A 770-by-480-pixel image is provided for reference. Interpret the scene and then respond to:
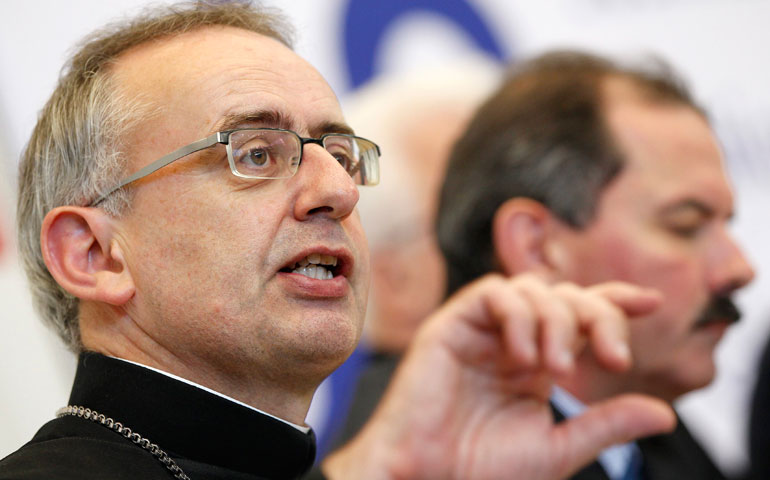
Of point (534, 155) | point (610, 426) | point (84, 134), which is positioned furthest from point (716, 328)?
point (84, 134)

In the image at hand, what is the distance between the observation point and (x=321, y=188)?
1.54 m

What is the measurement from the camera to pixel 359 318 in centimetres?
161

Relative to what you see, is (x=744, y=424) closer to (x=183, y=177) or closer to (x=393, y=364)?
(x=393, y=364)

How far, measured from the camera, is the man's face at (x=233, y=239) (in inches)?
58.5

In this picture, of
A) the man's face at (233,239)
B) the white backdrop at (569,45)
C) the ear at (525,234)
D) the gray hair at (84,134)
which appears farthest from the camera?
the white backdrop at (569,45)

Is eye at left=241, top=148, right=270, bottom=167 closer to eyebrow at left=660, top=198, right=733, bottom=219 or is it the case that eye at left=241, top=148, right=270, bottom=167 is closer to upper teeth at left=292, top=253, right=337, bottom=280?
upper teeth at left=292, top=253, right=337, bottom=280

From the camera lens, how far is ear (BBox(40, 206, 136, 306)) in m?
1.55

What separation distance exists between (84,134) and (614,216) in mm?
1490

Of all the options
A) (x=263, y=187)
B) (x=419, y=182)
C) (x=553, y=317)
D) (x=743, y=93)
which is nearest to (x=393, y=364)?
(x=419, y=182)

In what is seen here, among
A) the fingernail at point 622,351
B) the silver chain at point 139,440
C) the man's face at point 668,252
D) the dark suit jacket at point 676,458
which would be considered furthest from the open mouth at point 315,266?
the dark suit jacket at point 676,458

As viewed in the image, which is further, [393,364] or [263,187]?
[393,364]

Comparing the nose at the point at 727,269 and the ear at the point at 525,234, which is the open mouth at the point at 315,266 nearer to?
the ear at the point at 525,234

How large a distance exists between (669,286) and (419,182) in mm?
1369

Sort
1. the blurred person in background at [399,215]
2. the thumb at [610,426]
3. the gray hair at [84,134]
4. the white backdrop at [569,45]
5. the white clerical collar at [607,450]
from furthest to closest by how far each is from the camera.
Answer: the blurred person in background at [399,215], the white backdrop at [569,45], the white clerical collar at [607,450], the thumb at [610,426], the gray hair at [84,134]
